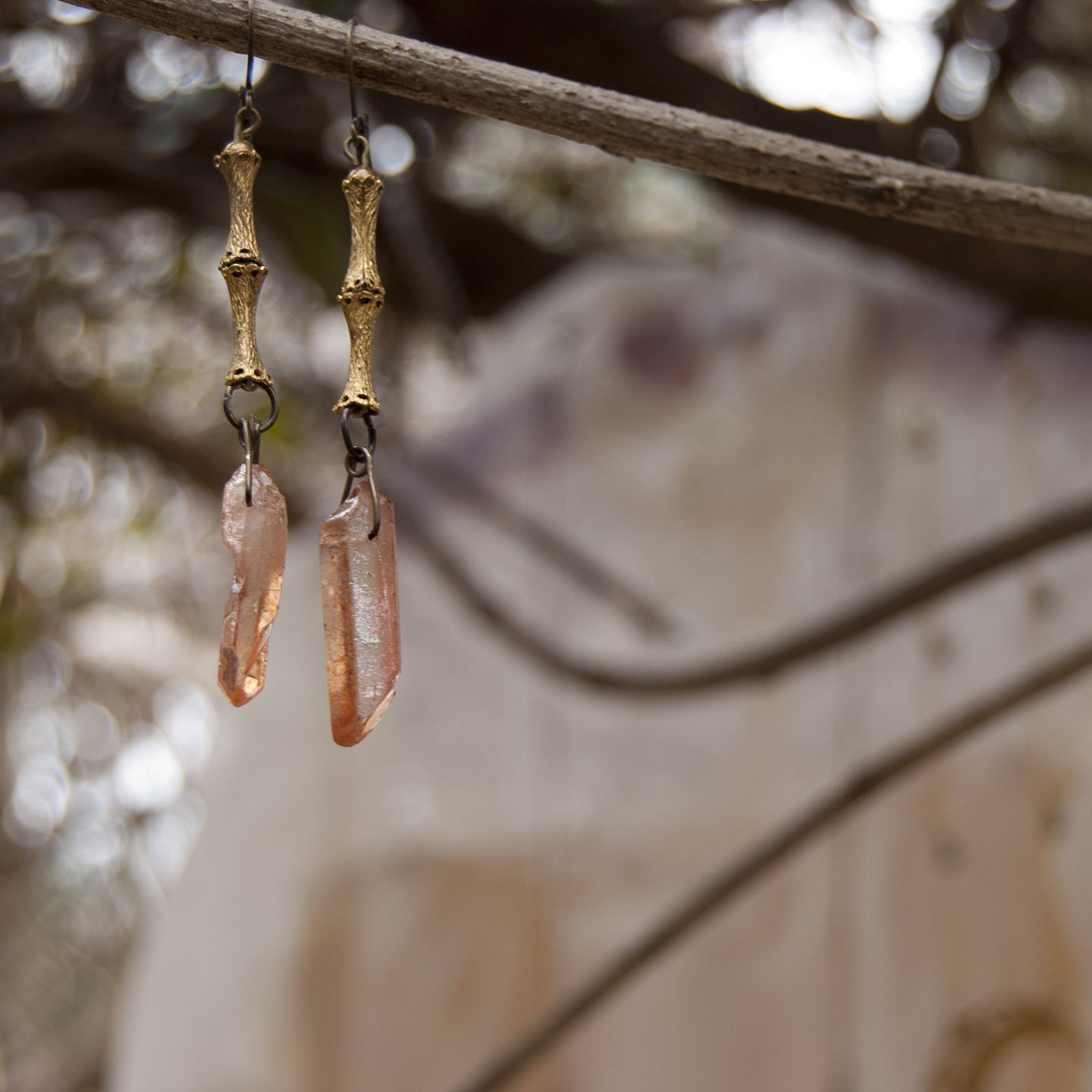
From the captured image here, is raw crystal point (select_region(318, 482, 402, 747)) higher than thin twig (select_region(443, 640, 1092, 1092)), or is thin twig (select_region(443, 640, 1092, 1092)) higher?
thin twig (select_region(443, 640, 1092, 1092))

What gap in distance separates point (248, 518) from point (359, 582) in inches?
1.6

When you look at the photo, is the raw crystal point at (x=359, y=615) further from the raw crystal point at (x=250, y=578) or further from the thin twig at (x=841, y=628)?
the thin twig at (x=841, y=628)

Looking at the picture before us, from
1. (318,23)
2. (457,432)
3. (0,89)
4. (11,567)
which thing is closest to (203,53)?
(0,89)

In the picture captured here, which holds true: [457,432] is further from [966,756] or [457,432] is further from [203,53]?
[966,756]

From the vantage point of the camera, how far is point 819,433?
3.67 feet

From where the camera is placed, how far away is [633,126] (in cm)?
40

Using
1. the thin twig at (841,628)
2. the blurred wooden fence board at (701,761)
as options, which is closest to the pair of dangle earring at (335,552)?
the thin twig at (841,628)

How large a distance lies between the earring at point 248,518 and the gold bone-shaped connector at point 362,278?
29mm

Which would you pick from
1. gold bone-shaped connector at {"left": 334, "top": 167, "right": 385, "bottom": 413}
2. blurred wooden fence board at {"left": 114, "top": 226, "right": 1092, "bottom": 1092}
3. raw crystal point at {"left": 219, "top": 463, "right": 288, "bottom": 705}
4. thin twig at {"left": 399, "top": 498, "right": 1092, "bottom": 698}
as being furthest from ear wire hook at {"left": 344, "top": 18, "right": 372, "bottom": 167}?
blurred wooden fence board at {"left": 114, "top": 226, "right": 1092, "bottom": 1092}

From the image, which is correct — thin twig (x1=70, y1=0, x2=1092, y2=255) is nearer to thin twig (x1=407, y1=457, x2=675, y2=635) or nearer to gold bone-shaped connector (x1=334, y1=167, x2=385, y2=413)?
gold bone-shaped connector (x1=334, y1=167, x2=385, y2=413)

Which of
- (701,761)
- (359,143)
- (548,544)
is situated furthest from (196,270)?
(359,143)

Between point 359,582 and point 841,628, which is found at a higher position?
point 841,628

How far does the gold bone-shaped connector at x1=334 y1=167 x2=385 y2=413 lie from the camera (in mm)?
383

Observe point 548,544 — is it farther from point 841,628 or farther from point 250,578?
point 250,578
